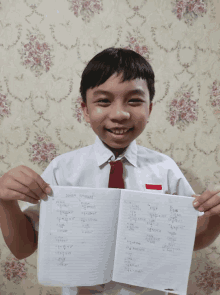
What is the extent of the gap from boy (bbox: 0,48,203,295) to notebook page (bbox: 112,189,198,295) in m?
0.15

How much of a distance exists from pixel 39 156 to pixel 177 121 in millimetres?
715

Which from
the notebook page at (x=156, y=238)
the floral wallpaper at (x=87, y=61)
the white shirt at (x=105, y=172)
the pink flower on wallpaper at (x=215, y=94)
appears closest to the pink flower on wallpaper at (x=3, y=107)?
the floral wallpaper at (x=87, y=61)

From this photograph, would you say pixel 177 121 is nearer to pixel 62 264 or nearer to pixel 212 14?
pixel 212 14

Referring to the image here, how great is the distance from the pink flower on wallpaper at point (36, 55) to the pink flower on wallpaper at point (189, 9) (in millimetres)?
627

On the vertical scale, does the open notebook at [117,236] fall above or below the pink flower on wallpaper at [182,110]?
below

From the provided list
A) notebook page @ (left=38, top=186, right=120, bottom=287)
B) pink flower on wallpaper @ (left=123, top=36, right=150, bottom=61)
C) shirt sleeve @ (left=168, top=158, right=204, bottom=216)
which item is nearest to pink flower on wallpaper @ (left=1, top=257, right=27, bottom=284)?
notebook page @ (left=38, top=186, right=120, bottom=287)

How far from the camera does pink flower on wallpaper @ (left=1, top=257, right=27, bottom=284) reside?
0.99 metres

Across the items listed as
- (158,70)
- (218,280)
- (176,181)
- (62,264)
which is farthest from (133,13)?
(218,280)

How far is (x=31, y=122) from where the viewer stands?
0.90m

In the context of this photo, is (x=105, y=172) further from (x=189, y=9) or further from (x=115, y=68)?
(x=189, y=9)

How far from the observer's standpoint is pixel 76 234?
454mm

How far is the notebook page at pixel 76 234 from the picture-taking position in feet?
1.47

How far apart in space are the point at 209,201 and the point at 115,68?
43 cm

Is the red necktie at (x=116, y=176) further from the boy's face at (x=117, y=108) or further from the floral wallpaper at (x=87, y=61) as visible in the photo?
the floral wallpaper at (x=87, y=61)
